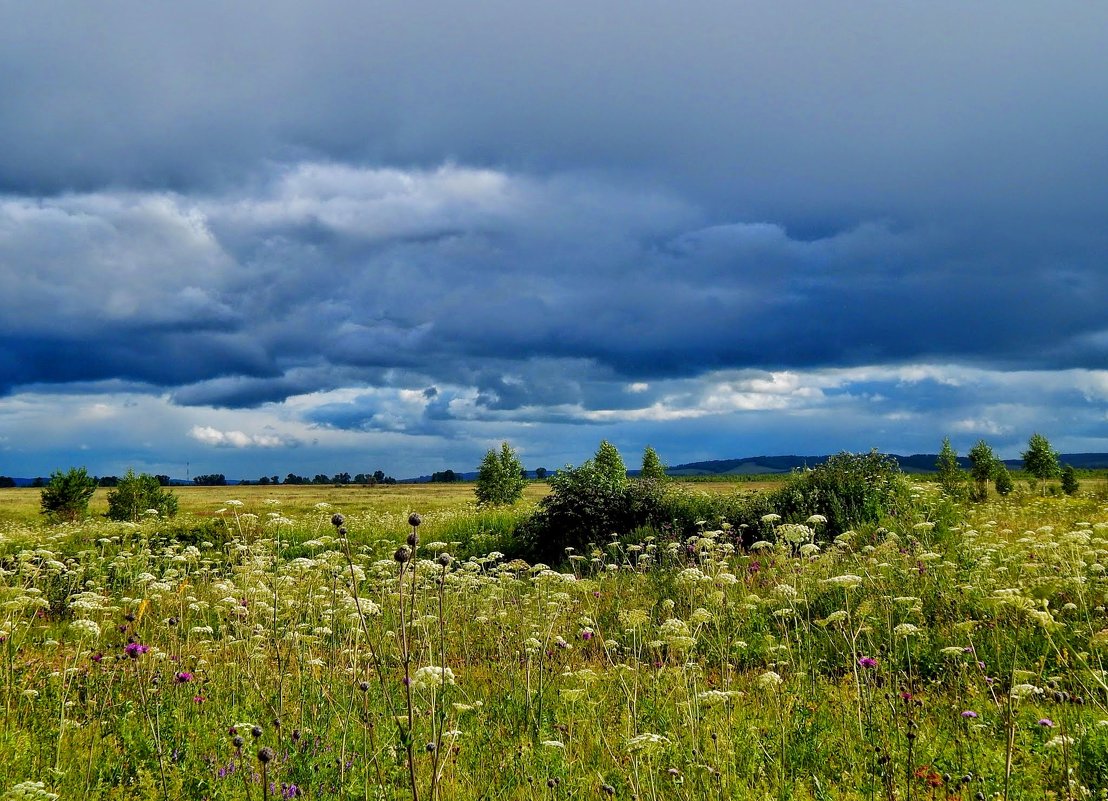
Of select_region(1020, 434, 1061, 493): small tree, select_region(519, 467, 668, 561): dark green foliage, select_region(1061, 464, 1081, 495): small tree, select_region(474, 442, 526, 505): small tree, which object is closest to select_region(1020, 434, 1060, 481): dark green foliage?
select_region(1020, 434, 1061, 493): small tree

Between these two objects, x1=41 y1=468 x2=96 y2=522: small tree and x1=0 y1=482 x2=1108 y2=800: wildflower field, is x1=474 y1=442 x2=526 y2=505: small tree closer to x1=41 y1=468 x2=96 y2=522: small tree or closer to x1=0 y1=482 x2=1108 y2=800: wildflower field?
x1=41 y1=468 x2=96 y2=522: small tree

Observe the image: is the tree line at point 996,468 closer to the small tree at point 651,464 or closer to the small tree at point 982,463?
the small tree at point 982,463

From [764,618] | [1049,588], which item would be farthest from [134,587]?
[1049,588]

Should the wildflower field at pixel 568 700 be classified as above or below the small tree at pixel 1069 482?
above

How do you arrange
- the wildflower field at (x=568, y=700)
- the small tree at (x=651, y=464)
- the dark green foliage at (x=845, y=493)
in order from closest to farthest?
the wildflower field at (x=568, y=700) < the dark green foliage at (x=845, y=493) < the small tree at (x=651, y=464)

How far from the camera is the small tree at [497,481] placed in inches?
2019

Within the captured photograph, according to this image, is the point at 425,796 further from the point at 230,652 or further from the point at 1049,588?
the point at 230,652

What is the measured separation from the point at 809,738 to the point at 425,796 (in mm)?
2573

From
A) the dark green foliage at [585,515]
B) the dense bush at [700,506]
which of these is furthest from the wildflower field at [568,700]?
the dark green foliage at [585,515]

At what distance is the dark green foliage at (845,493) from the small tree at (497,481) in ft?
114

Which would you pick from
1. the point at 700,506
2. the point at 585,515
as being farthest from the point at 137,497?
the point at 700,506

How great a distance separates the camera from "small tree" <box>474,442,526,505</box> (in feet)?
168

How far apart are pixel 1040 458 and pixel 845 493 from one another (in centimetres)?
5383

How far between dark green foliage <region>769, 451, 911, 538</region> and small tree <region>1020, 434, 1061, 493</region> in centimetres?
5180
